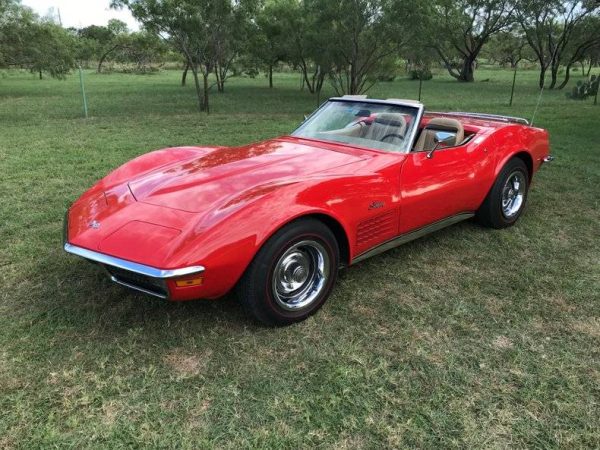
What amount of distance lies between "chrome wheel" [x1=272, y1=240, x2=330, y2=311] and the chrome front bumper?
587 mm

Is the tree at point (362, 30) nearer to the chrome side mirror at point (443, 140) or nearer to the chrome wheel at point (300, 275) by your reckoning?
the chrome side mirror at point (443, 140)

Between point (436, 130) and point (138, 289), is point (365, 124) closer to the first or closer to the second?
point (436, 130)

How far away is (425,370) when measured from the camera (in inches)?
103

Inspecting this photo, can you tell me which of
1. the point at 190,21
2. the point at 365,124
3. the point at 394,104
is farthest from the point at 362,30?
the point at 365,124

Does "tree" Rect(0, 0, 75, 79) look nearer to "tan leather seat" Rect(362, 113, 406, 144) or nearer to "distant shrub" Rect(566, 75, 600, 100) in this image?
"tan leather seat" Rect(362, 113, 406, 144)

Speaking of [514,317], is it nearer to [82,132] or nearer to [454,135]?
[454,135]

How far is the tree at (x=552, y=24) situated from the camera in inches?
1018

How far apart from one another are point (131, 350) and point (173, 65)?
177 ft

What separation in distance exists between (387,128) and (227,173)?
1417 mm

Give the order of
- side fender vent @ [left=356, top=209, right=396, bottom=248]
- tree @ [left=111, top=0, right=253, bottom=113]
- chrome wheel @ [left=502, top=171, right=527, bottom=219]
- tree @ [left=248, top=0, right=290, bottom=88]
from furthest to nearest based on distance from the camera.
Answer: tree @ [left=248, top=0, right=290, bottom=88] < tree @ [left=111, top=0, right=253, bottom=113] < chrome wheel @ [left=502, top=171, right=527, bottom=219] < side fender vent @ [left=356, top=209, right=396, bottom=248]

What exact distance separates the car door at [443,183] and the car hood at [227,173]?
44 centimetres

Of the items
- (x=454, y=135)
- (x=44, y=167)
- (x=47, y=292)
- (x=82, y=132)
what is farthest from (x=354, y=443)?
(x=82, y=132)

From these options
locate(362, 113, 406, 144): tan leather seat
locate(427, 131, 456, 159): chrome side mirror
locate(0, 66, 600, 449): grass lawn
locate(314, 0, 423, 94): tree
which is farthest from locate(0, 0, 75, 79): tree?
locate(427, 131, 456, 159): chrome side mirror

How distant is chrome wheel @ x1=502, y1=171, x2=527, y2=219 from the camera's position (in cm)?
465
